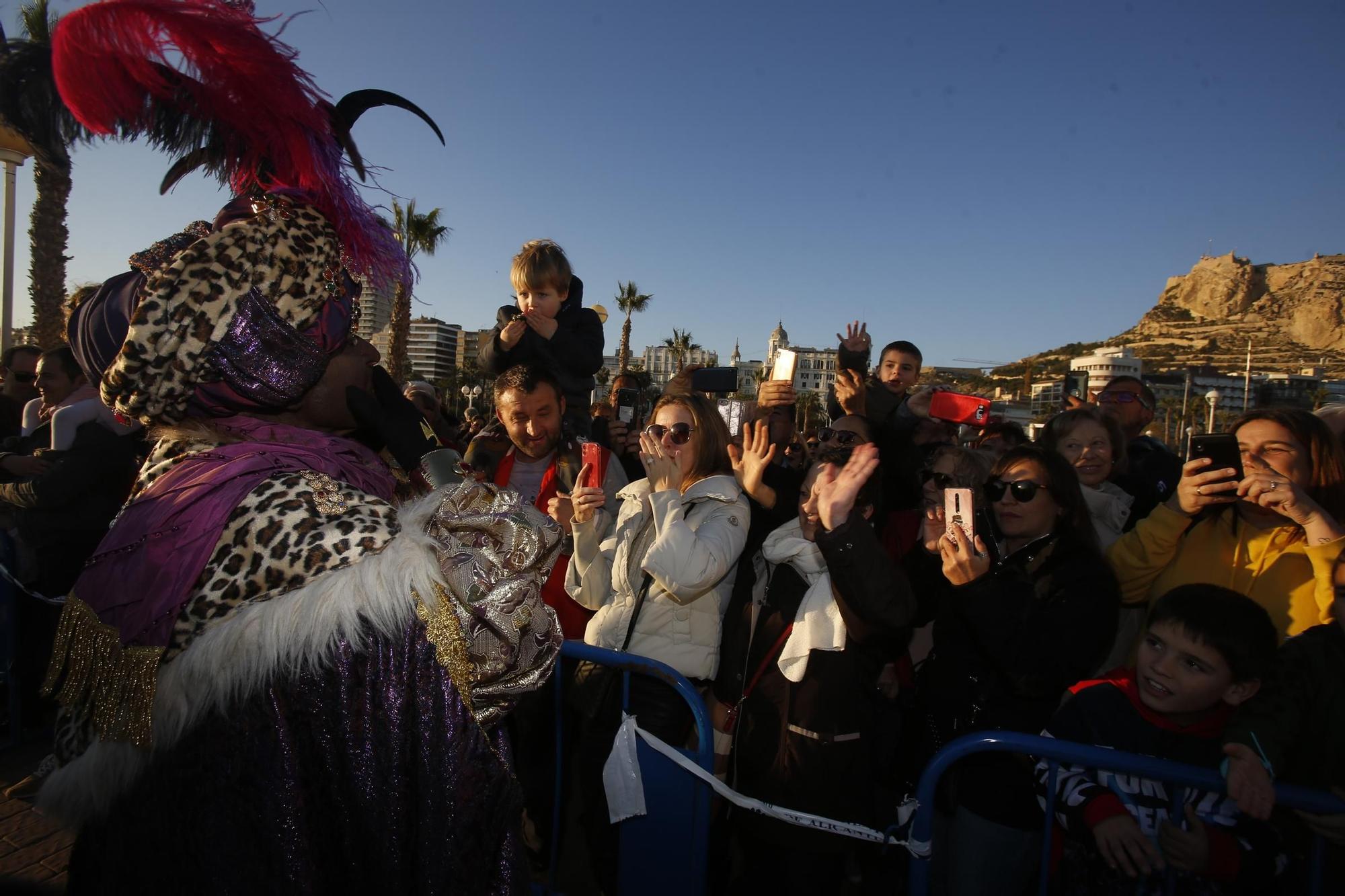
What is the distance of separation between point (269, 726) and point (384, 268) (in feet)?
3.42

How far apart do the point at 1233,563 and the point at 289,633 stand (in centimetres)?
322

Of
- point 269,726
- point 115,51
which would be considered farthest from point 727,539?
point 115,51

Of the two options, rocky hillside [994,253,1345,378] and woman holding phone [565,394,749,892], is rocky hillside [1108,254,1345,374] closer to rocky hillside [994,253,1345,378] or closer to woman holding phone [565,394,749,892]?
rocky hillside [994,253,1345,378]

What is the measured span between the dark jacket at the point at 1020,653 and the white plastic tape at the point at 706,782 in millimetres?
361

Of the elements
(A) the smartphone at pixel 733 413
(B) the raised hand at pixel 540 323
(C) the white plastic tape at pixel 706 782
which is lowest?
(C) the white plastic tape at pixel 706 782

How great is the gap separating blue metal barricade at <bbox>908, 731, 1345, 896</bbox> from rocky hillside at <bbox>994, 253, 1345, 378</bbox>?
129 metres

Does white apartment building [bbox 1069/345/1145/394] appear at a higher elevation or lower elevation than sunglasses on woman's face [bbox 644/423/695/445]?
higher

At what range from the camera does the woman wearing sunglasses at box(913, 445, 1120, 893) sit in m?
2.35

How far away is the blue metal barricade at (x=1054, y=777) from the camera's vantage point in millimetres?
1881

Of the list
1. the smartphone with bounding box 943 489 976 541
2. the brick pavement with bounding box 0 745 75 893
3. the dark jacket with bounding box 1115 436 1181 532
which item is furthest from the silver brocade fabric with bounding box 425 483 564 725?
the dark jacket with bounding box 1115 436 1181 532

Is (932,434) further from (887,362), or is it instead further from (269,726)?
(269,726)

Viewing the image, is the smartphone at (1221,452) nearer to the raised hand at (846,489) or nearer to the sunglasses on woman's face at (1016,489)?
the sunglasses on woman's face at (1016,489)

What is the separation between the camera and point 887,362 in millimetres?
5387

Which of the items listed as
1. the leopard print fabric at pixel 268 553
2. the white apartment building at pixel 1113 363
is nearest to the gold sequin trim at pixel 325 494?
the leopard print fabric at pixel 268 553
